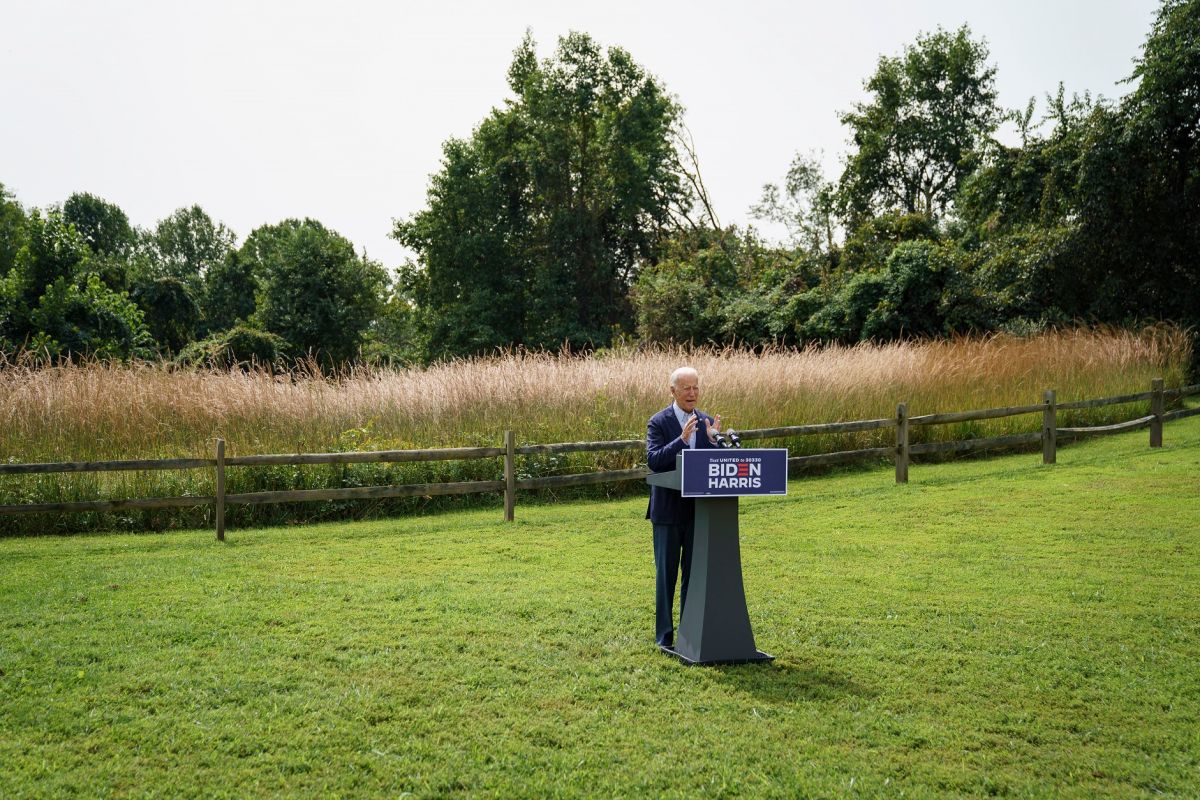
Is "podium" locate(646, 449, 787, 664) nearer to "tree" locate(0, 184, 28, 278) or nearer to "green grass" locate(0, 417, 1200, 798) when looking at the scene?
"green grass" locate(0, 417, 1200, 798)

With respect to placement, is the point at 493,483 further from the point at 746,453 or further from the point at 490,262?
the point at 490,262

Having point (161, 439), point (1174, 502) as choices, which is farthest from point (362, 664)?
point (1174, 502)

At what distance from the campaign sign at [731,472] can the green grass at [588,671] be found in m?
0.96

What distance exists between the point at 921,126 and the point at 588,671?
3969cm

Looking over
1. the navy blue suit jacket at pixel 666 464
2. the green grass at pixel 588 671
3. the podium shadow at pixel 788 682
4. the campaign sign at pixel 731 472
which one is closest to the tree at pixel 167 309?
the green grass at pixel 588 671

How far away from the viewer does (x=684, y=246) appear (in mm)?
35656

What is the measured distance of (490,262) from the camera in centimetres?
4025

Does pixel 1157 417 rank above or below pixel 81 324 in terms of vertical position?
below

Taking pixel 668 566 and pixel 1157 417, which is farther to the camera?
pixel 1157 417

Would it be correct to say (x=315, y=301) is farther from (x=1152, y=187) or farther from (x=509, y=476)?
(x=509, y=476)

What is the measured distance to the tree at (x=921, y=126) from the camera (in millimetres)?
40500

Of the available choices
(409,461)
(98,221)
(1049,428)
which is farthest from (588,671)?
(98,221)

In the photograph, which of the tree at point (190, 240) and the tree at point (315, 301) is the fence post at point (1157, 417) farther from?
the tree at point (190, 240)

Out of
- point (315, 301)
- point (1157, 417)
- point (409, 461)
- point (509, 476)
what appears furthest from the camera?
point (315, 301)
